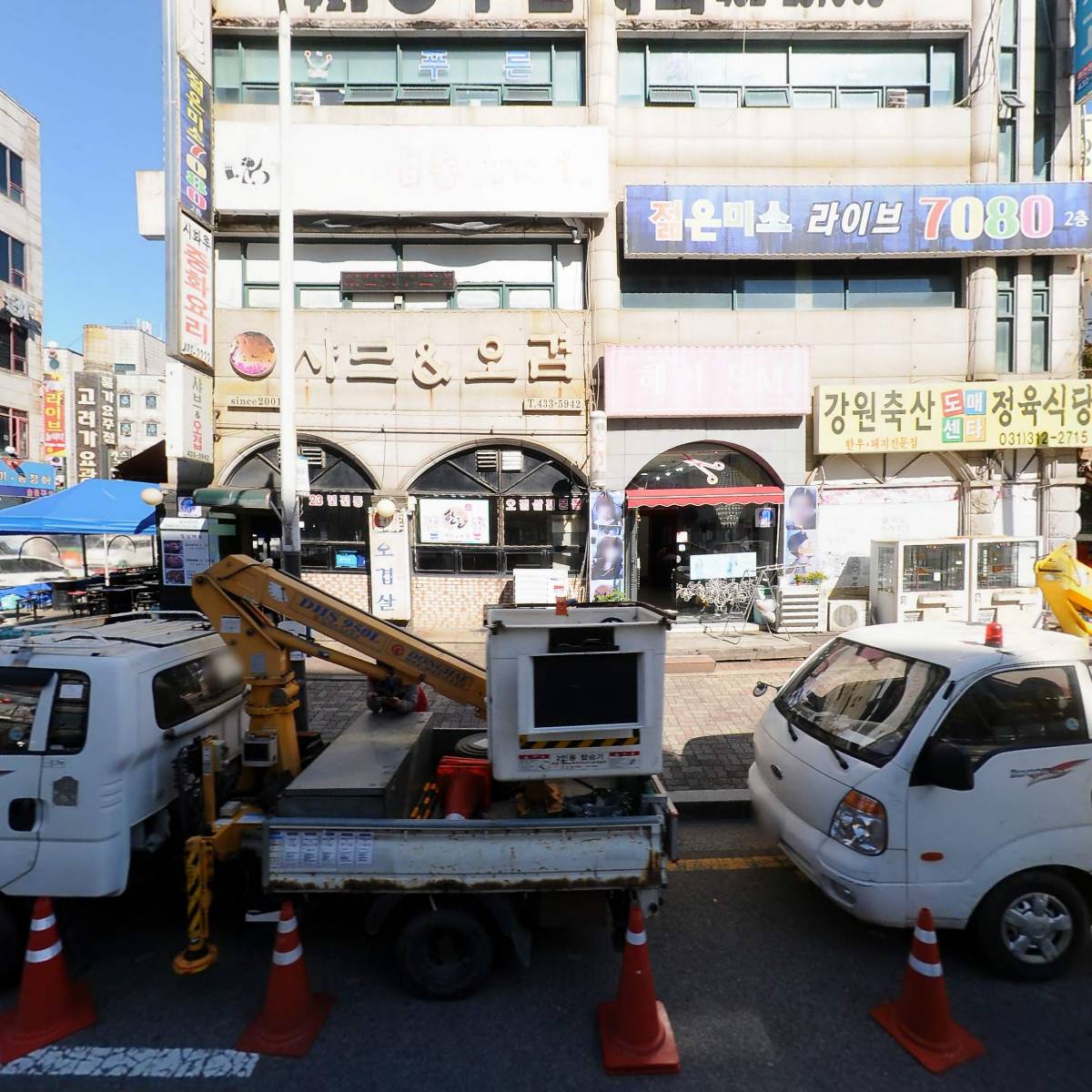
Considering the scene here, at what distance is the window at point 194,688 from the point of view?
4.06 m

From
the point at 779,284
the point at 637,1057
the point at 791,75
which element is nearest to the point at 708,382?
the point at 779,284

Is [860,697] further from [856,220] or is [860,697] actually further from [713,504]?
[856,220]

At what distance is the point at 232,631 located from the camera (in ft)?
14.1

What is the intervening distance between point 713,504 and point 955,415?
4921 mm

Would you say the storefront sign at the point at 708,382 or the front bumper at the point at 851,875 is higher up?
the storefront sign at the point at 708,382

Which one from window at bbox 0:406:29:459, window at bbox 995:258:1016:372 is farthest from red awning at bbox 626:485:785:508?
window at bbox 0:406:29:459

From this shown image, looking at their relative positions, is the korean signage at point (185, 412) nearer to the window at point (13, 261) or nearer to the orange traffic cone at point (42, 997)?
the orange traffic cone at point (42, 997)

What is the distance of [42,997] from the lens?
3.31m

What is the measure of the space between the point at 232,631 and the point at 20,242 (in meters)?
37.1

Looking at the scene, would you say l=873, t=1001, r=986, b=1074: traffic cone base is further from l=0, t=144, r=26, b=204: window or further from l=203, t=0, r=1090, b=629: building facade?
l=0, t=144, r=26, b=204: window

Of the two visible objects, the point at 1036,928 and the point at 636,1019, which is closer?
the point at 636,1019

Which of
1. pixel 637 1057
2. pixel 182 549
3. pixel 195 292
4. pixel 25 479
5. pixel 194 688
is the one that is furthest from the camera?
→ pixel 25 479

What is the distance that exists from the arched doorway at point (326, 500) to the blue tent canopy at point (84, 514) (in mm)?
2028

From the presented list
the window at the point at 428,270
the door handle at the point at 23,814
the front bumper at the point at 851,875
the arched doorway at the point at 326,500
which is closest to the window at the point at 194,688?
the door handle at the point at 23,814
